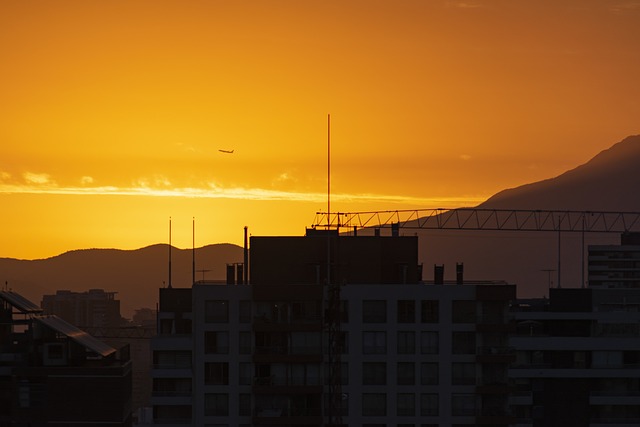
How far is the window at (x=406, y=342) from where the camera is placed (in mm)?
78812

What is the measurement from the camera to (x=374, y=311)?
78875 millimetres

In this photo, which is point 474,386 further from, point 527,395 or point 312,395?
point 527,395

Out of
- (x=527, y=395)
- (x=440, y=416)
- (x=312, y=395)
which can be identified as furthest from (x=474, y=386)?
(x=527, y=395)

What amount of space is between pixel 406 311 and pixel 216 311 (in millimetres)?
10475

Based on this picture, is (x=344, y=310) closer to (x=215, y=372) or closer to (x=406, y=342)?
(x=406, y=342)

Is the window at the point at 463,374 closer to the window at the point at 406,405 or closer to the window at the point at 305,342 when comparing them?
the window at the point at 406,405

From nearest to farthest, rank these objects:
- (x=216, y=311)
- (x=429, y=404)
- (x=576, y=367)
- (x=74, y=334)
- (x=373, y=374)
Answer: (x=429, y=404) → (x=373, y=374) → (x=216, y=311) → (x=74, y=334) → (x=576, y=367)

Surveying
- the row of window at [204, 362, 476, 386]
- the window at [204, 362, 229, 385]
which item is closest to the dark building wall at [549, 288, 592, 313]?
the row of window at [204, 362, 476, 386]

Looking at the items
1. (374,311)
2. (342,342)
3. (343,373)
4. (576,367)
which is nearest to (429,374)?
(374,311)

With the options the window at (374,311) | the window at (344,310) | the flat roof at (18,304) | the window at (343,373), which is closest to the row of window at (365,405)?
the window at (343,373)

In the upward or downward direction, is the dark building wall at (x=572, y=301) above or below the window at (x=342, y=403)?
above

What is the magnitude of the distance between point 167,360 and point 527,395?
88.9 feet

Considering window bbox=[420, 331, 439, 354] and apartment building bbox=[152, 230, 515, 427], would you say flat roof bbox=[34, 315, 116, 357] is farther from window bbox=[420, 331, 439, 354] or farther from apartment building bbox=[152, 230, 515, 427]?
window bbox=[420, 331, 439, 354]

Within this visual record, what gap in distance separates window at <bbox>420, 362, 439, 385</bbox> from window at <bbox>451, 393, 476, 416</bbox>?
54.1 inches
